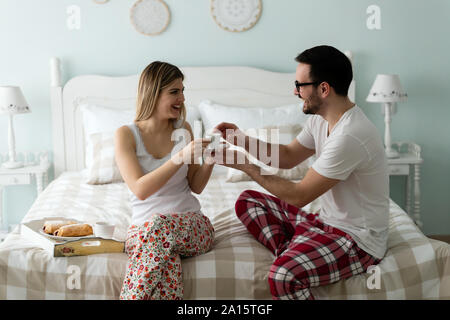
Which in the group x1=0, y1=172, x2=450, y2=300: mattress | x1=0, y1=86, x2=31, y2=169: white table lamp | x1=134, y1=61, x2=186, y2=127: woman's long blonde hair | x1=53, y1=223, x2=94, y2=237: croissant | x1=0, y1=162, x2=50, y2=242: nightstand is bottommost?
x1=0, y1=172, x2=450, y2=300: mattress

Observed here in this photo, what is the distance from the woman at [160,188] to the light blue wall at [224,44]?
4.70ft

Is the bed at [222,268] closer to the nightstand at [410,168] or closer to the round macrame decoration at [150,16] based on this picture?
the nightstand at [410,168]

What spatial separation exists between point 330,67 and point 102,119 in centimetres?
177

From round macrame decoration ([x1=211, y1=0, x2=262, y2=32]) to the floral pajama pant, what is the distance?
196 centimetres

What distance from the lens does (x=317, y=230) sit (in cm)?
196

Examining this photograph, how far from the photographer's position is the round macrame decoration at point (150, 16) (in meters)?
3.50

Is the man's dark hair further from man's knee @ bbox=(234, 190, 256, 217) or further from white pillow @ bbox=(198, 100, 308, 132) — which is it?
white pillow @ bbox=(198, 100, 308, 132)

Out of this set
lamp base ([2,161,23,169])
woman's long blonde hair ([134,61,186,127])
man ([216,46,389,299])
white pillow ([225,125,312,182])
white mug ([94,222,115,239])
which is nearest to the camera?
man ([216,46,389,299])

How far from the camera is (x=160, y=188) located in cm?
204

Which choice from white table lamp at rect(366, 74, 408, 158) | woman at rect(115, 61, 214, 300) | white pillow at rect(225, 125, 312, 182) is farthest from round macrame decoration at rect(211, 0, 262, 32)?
woman at rect(115, 61, 214, 300)

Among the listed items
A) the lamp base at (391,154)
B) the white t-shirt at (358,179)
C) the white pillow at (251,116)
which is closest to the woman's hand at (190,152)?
the white t-shirt at (358,179)

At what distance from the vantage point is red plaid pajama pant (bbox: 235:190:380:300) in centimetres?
178

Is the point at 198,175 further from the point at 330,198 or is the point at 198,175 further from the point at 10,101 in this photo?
the point at 10,101
